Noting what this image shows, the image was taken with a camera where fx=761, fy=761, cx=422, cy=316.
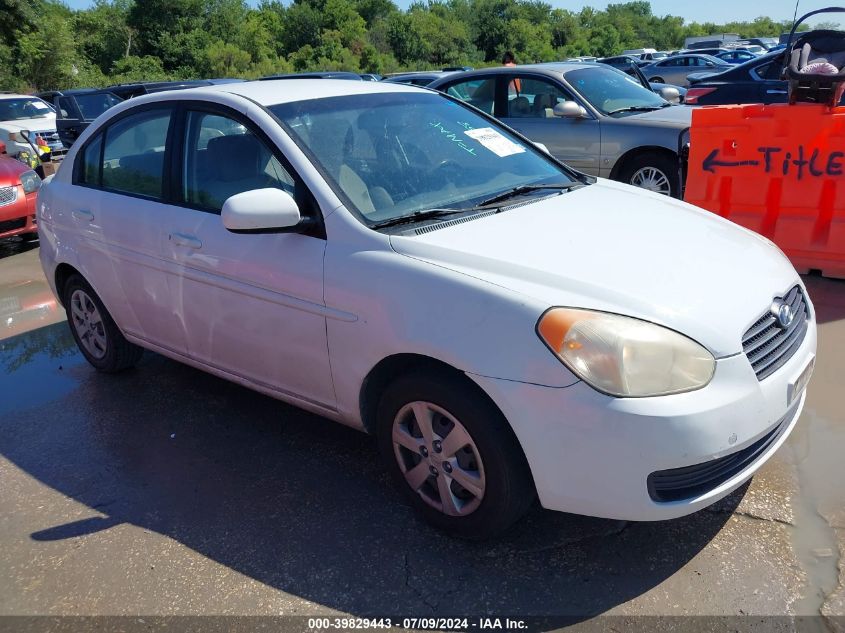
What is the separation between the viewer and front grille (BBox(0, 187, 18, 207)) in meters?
8.01

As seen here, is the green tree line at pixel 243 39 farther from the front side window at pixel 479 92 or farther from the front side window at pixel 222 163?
→ the front side window at pixel 222 163

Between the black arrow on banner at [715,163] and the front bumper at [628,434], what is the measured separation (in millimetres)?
3619

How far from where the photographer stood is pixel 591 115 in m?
7.88

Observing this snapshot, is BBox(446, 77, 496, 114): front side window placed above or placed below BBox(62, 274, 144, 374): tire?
above

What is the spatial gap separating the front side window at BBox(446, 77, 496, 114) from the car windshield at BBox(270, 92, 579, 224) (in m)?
4.59

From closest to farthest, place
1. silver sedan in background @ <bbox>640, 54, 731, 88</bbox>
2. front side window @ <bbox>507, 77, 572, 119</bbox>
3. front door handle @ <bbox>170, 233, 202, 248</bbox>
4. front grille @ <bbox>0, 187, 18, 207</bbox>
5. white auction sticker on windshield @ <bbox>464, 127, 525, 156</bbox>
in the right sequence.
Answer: front door handle @ <bbox>170, 233, 202, 248</bbox>
white auction sticker on windshield @ <bbox>464, 127, 525, 156</bbox>
front grille @ <bbox>0, 187, 18, 207</bbox>
front side window @ <bbox>507, 77, 572, 119</bbox>
silver sedan in background @ <bbox>640, 54, 731, 88</bbox>

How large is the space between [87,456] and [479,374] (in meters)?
2.30

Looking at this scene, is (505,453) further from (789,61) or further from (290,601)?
(789,61)

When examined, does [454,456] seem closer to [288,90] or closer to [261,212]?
[261,212]

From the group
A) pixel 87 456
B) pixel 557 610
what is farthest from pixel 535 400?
pixel 87 456

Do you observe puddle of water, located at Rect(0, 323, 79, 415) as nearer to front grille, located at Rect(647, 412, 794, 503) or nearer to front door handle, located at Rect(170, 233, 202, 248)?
front door handle, located at Rect(170, 233, 202, 248)

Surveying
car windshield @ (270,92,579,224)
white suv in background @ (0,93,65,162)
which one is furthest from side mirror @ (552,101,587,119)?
white suv in background @ (0,93,65,162)

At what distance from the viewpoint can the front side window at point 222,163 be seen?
11.4 feet

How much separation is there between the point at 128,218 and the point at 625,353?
280 centimetres
